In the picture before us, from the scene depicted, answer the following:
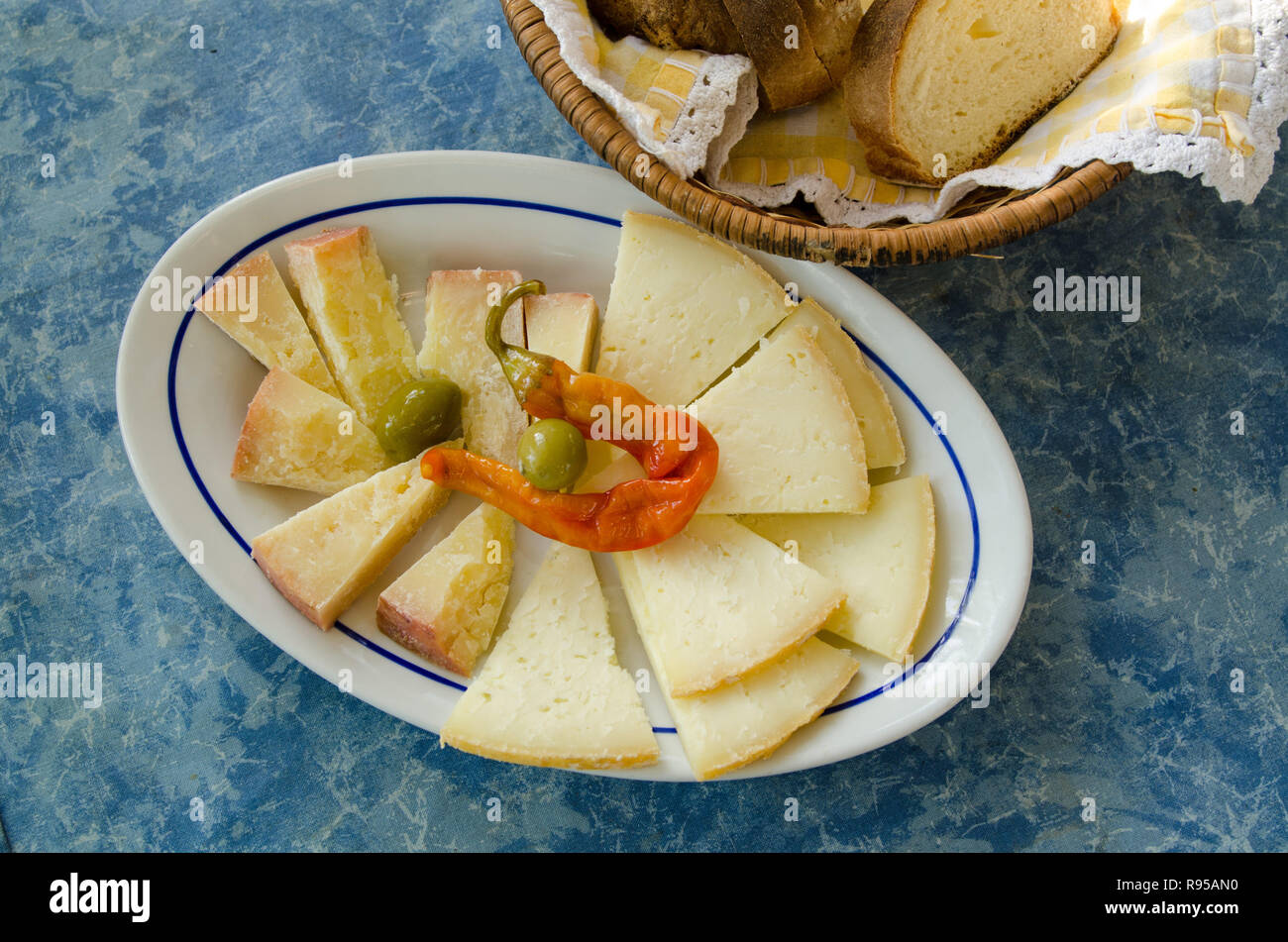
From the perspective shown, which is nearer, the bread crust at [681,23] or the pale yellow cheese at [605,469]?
the bread crust at [681,23]

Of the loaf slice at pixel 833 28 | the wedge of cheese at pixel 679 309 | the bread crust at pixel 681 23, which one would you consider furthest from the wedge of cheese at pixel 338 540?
the loaf slice at pixel 833 28

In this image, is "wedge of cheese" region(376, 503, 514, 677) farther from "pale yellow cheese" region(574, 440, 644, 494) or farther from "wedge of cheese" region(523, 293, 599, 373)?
"wedge of cheese" region(523, 293, 599, 373)

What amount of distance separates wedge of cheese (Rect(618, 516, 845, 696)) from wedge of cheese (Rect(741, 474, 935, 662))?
72mm

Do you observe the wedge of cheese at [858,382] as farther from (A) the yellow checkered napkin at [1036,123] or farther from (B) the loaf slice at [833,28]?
(B) the loaf slice at [833,28]

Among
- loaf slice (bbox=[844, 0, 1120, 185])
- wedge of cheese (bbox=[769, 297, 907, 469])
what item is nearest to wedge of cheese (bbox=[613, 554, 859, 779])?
wedge of cheese (bbox=[769, 297, 907, 469])

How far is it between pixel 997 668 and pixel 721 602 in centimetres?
88

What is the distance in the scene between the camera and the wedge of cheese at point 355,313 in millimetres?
2457

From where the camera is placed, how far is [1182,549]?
267cm

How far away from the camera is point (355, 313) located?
251 centimetres

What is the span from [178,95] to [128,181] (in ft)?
0.96

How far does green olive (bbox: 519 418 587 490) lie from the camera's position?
2.33 meters

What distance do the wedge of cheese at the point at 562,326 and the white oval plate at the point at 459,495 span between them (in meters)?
0.17

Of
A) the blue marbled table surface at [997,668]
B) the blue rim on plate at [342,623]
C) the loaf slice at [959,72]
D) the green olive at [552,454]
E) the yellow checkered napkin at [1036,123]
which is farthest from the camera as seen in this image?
the blue marbled table surface at [997,668]
